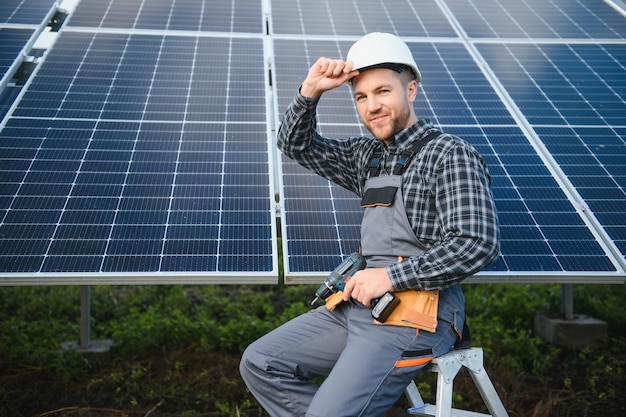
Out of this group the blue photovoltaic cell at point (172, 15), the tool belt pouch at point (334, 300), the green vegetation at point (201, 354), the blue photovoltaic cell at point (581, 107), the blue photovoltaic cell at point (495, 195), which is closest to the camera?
the tool belt pouch at point (334, 300)

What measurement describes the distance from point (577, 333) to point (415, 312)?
426 cm

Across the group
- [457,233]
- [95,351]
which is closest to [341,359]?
[457,233]

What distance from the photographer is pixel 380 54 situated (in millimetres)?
3777

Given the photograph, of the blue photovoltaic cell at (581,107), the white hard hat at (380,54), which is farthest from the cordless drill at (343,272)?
the blue photovoltaic cell at (581,107)

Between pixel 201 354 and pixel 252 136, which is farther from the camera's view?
pixel 201 354

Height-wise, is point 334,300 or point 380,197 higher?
point 380,197

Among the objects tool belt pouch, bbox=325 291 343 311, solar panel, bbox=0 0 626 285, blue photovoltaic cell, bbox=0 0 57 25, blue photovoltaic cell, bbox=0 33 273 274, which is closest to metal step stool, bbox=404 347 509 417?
tool belt pouch, bbox=325 291 343 311

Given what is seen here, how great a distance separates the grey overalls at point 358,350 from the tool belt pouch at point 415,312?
5 cm

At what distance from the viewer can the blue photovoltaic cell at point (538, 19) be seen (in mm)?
7832

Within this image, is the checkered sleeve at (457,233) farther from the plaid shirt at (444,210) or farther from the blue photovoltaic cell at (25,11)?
the blue photovoltaic cell at (25,11)

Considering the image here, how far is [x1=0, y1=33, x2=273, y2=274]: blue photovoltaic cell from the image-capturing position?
473cm

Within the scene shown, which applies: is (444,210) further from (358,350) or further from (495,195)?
(495,195)

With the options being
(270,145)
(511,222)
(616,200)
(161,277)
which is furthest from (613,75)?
(161,277)

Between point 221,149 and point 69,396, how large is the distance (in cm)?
238
